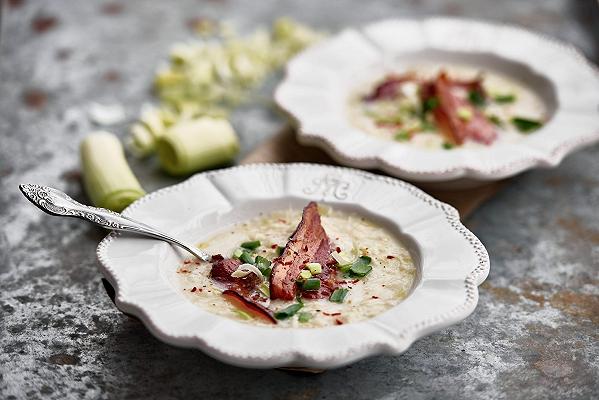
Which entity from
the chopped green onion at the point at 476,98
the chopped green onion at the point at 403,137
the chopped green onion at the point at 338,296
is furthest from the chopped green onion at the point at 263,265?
the chopped green onion at the point at 476,98

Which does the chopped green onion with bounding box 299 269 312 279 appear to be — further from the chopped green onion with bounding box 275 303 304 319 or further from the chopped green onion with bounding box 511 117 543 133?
the chopped green onion with bounding box 511 117 543 133

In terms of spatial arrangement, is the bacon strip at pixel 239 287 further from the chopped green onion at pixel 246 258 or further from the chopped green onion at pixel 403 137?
the chopped green onion at pixel 403 137

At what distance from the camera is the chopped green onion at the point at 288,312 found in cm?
284

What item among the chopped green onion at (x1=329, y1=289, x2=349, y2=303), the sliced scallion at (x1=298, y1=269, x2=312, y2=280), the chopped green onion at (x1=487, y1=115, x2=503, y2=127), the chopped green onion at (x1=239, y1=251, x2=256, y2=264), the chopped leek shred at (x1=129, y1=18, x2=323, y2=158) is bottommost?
the chopped leek shred at (x1=129, y1=18, x2=323, y2=158)

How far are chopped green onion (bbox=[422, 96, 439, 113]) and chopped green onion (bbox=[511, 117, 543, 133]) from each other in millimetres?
347

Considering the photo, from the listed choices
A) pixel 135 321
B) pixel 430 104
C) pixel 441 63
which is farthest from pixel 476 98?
pixel 135 321

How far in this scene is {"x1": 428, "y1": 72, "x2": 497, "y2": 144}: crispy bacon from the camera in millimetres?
3988

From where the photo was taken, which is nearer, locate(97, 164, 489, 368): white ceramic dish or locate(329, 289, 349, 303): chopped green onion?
locate(97, 164, 489, 368): white ceramic dish

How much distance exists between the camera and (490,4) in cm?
572

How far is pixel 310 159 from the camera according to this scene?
4117 millimetres

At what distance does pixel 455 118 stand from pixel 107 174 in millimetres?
1447

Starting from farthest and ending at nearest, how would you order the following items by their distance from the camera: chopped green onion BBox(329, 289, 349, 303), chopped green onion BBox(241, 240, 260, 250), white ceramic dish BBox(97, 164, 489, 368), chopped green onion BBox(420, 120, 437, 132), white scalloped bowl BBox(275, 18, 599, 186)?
chopped green onion BBox(420, 120, 437, 132)
white scalloped bowl BBox(275, 18, 599, 186)
chopped green onion BBox(241, 240, 260, 250)
chopped green onion BBox(329, 289, 349, 303)
white ceramic dish BBox(97, 164, 489, 368)

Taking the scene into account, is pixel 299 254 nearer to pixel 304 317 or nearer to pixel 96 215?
pixel 304 317

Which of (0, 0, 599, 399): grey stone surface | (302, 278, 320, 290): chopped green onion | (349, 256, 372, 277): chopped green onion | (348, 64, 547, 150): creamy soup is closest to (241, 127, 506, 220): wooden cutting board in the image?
(0, 0, 599, 399): grey stone surface
